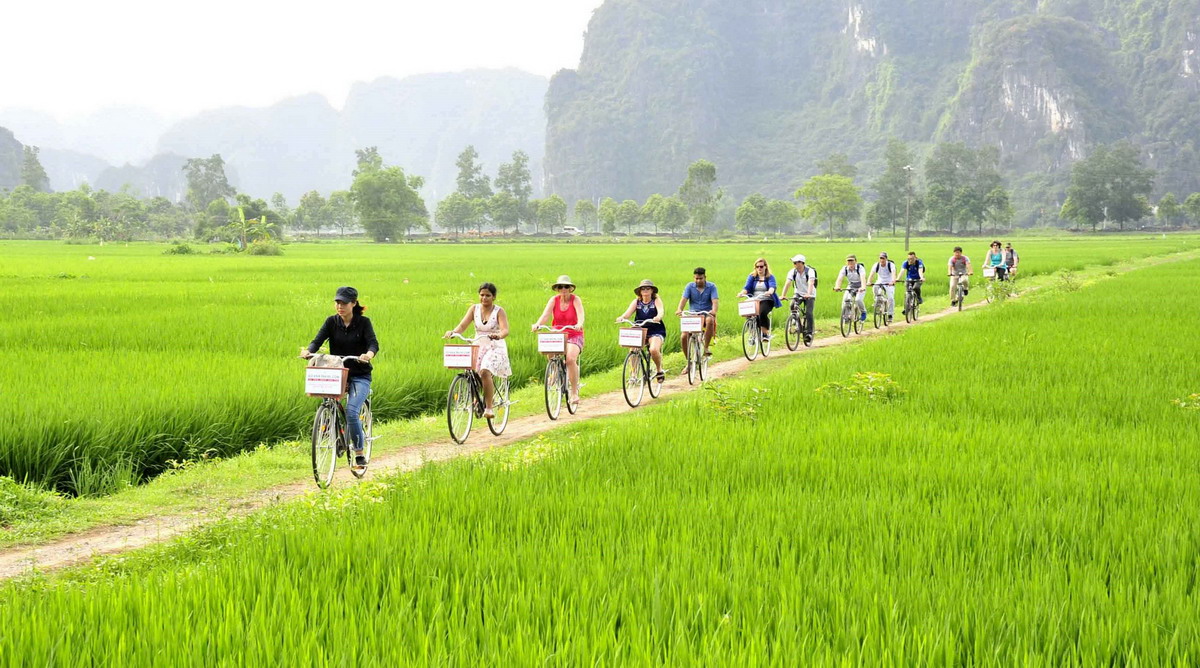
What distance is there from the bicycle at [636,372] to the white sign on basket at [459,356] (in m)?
2.40

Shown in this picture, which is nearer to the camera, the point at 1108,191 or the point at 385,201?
the point at 385,201

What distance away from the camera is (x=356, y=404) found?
7.72 metres

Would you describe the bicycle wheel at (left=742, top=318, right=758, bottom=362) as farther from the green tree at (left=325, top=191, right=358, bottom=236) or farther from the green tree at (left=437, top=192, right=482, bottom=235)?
the green tree at (left=325, top=191, right=358, bottom=236)

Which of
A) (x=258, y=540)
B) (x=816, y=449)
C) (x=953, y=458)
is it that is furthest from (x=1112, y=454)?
(x=258, y=540)

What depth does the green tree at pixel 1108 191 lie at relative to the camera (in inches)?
4592

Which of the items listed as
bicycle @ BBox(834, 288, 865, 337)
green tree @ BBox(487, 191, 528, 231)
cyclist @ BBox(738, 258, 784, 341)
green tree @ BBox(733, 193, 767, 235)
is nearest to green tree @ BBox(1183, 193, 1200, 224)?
green tree @ BBox(733, 193, 767, 235)

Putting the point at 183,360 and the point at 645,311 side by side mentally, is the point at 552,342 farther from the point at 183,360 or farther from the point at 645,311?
the point at 183,360

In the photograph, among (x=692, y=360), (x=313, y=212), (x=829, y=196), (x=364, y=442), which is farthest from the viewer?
(x=313, y=212)

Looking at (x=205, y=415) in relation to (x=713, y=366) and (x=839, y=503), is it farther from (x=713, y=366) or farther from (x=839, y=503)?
(x=713, y=366)

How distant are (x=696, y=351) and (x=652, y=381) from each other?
3.63 feet

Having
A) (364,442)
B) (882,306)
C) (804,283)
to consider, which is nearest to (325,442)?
(364,442)

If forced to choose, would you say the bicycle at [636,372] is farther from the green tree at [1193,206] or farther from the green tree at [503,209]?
the green tree at [1193,206]

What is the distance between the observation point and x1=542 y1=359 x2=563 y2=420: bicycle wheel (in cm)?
1022

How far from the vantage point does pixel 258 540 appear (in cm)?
489
